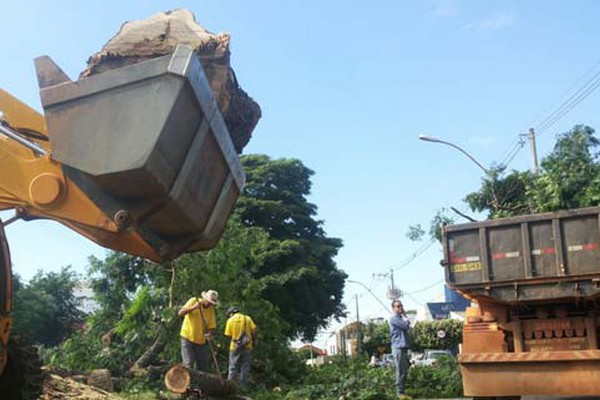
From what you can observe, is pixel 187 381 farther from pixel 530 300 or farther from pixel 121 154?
pixel 121 154

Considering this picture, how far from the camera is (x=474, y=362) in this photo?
8.80m

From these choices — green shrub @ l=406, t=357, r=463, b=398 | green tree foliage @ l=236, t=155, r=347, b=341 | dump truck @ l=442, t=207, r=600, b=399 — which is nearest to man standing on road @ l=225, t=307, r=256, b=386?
green shrub @ l=406, t=357, r=463, b=398

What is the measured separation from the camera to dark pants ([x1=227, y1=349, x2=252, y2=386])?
485 inches

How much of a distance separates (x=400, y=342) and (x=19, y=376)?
25.1 feet

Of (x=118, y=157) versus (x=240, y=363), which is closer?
(x=118, y=157)

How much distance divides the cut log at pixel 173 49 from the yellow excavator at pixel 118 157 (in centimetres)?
66

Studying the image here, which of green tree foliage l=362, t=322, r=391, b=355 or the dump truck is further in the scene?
green tree foliage l=362, t=322, r=391, b=355

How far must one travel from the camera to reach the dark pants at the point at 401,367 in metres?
11.6

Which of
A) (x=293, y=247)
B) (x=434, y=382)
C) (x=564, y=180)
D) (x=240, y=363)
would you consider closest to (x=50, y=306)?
(x=293, y=247)

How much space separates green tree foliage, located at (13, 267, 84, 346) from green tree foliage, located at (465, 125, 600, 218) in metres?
26.0

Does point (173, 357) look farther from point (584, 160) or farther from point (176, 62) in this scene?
point (176, 62)

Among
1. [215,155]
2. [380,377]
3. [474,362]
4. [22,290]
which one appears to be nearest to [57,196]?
[215,155]

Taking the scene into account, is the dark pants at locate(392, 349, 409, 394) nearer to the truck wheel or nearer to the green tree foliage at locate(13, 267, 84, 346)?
the truck wheel

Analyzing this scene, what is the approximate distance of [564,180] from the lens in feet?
41.7
